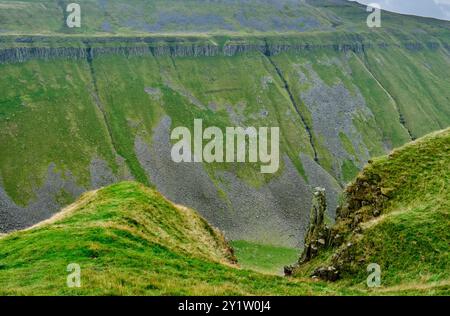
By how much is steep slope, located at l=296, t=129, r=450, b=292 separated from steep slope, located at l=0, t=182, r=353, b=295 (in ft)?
31.3

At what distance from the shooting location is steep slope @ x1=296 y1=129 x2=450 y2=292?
129 ft

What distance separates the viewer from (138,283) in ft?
92.1

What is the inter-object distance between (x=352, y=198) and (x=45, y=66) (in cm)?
16413

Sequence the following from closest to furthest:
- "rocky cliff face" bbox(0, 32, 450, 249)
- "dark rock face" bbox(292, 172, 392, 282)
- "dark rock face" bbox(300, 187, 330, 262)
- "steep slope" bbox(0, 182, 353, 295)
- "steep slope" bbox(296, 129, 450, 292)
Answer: "steep slope" bbox(0, 182, 353, 295), "steep slope" bbox(296, 129, 450, 292), "dark rock face" bbox(292, 172, 392, 282), "dark rock face" bbox(300, 187, 330, 262), "rocky cliff face" bbox(0, 32, 450, 249)

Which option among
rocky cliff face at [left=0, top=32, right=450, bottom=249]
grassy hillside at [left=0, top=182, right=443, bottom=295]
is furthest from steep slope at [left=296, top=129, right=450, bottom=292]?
rocky cliff face at [left=0, top=32, right=450, bottom=249]

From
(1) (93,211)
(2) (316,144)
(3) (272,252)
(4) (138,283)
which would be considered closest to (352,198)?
(1) (93,211)

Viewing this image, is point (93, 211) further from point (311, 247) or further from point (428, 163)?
point (428, 163)

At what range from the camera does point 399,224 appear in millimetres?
43938

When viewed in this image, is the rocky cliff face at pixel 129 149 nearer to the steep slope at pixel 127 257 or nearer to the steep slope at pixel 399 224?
the steep slope at pixel 399 224

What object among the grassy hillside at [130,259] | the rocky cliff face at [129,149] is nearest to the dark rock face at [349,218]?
the grassy hillside at [130,259]

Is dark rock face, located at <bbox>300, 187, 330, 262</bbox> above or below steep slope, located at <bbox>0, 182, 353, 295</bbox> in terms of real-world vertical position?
below

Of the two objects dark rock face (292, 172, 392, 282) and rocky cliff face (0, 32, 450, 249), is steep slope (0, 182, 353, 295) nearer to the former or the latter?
dark rock face (292, 172, 392, 282)

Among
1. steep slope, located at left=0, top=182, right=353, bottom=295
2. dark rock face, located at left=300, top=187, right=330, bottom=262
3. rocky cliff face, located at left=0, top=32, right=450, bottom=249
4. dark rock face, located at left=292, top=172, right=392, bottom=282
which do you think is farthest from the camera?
rocky cliff face, located at left=0, top=32, right=450, bottom=249

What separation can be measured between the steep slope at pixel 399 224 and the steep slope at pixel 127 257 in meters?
9.55
